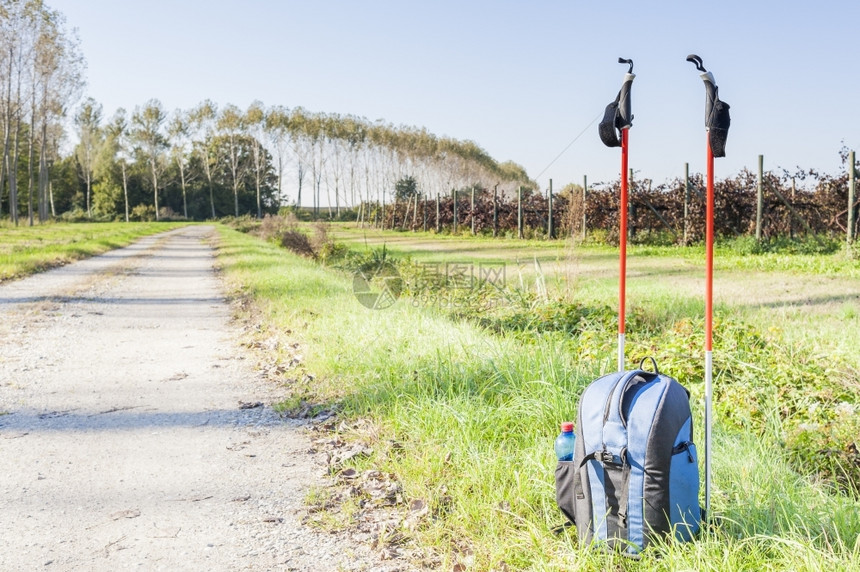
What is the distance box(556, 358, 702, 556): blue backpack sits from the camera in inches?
99.7

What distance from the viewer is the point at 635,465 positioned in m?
2.56

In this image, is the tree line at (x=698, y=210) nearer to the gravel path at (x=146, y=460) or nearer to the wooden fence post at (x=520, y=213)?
the wooden fence post at (x=520, y=213)

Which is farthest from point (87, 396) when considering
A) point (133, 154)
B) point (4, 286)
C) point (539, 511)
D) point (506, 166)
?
point (506, 166)

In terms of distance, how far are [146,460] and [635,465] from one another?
9.03 ft

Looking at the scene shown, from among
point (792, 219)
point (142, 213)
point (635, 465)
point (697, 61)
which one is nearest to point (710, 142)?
point (697, 61)

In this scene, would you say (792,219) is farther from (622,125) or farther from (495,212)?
(622,125)

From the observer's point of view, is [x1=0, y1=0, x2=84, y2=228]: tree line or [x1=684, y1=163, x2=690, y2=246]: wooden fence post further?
[x1=0, y1=0, x2=84, y2=228]: tree line

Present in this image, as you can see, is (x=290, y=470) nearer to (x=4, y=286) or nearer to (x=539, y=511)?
(x=539, y=511)

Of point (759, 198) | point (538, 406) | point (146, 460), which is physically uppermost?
point (759, 198)

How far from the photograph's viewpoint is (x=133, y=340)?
7.86 meters

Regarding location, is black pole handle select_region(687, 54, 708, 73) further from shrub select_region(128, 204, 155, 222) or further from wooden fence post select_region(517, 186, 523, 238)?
shrub select_region(128, 204, 155, 222)

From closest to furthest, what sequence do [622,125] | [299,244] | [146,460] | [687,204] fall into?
[622,125], [146,460], [687,204], [299,244]

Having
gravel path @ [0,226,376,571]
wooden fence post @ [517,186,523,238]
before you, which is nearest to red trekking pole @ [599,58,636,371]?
gravel path @ [0,226,376,571]

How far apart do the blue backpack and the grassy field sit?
9cm
